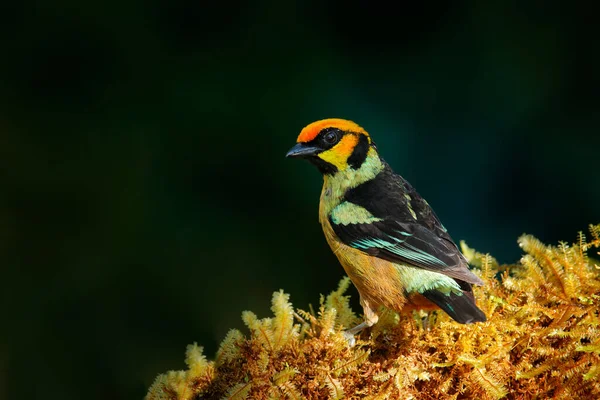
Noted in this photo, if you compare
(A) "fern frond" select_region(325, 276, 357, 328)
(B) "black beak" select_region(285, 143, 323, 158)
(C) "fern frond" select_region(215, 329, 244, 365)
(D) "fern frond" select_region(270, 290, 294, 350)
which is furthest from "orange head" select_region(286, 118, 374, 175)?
(C) "fern frond" select_region(215, 329, 244, 365)

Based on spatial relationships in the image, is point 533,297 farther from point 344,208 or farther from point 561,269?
point 344,208

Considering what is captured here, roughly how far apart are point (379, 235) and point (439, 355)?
0.67m

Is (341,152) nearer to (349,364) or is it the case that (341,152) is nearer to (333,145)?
(333,145)

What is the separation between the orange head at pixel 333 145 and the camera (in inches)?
110

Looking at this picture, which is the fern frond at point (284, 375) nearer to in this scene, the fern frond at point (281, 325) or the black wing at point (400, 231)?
the fern frond at point (281, 325)

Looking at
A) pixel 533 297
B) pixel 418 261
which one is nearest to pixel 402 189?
pixel 418 261

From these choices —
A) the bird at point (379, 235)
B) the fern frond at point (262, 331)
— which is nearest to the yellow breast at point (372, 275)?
the bird at point (379, 235)

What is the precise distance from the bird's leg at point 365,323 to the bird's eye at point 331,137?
2.65ft

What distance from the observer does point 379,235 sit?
2.54 metres

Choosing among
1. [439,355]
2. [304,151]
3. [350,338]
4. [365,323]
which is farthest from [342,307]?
[304,151]

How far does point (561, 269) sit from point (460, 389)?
616mm

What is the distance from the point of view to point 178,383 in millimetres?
2062

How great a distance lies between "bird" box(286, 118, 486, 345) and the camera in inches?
89.6

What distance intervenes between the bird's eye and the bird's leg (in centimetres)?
81
